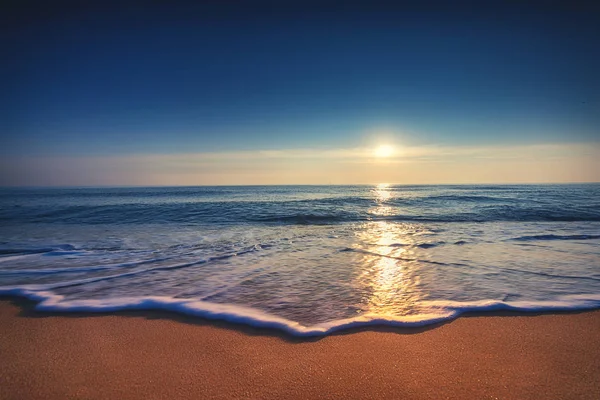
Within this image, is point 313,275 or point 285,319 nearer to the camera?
point 285,319

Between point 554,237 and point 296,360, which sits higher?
point 554,237

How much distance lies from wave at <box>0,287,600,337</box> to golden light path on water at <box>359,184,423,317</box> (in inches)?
10.0

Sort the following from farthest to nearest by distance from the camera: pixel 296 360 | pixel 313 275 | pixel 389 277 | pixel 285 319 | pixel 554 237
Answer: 1. pixel 554 237
2. pixel 313 275
3. pixel 389 277
4. pixel 285 319
5. pixel 296 360

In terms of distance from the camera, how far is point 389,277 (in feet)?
17.0

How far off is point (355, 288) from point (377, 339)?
1497mm

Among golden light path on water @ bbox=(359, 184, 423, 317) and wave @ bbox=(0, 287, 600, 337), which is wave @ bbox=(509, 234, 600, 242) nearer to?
golden light path on water @ bbox=(359, 184, 423, 317)

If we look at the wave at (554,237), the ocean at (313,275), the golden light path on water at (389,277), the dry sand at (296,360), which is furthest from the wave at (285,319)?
the wave at (554,237)

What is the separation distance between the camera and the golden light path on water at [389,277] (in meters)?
3.93

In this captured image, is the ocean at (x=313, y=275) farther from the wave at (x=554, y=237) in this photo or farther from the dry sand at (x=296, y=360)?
the dry sand at (x=296, y=360)

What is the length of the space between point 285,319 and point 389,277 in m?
2.32

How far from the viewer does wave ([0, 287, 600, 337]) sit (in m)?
3.39

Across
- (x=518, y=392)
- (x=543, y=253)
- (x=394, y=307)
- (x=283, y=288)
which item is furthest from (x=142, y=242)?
(x=543, y=253)

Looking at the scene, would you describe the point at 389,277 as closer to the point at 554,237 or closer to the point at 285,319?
the point at 285,319

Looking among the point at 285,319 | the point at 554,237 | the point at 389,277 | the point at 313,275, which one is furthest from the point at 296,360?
the point at 554,237
